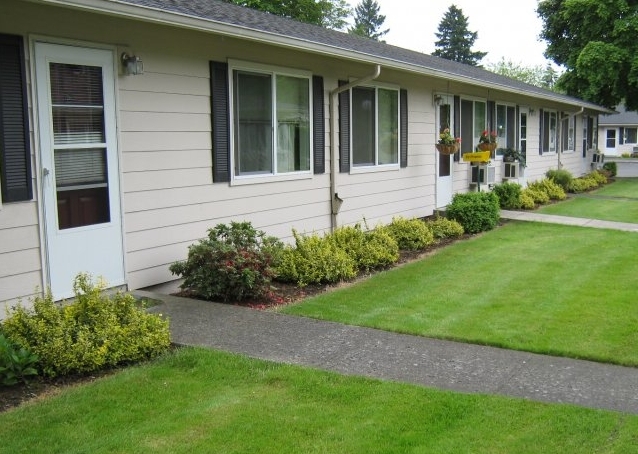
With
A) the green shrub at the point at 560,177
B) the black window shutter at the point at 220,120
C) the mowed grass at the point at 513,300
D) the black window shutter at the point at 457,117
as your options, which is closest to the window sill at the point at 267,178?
the black window shutter at the point at 220,120

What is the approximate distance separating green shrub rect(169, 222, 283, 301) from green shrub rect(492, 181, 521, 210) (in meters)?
9.60

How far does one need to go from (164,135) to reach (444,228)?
234 inches

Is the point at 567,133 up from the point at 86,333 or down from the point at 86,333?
up

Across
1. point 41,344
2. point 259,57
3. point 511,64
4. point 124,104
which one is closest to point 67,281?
point 41,344

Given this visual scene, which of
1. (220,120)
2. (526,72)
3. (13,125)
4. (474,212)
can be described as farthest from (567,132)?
(526,72)

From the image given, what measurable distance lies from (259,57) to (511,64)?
66.2 metres

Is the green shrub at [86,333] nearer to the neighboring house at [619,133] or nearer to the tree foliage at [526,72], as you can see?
the neighboring house at [619,133]

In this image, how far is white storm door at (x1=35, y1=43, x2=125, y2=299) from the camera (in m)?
5.71

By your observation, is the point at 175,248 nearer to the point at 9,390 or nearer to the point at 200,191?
the point at 200,191

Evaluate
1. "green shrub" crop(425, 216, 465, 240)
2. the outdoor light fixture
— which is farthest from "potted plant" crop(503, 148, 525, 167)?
the outdoor light fixture

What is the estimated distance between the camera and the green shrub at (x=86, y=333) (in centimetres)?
463

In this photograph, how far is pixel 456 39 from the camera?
66.7 meters

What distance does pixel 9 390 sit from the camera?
175 inches

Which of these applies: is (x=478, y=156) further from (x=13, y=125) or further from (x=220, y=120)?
(x=13, y=125)
